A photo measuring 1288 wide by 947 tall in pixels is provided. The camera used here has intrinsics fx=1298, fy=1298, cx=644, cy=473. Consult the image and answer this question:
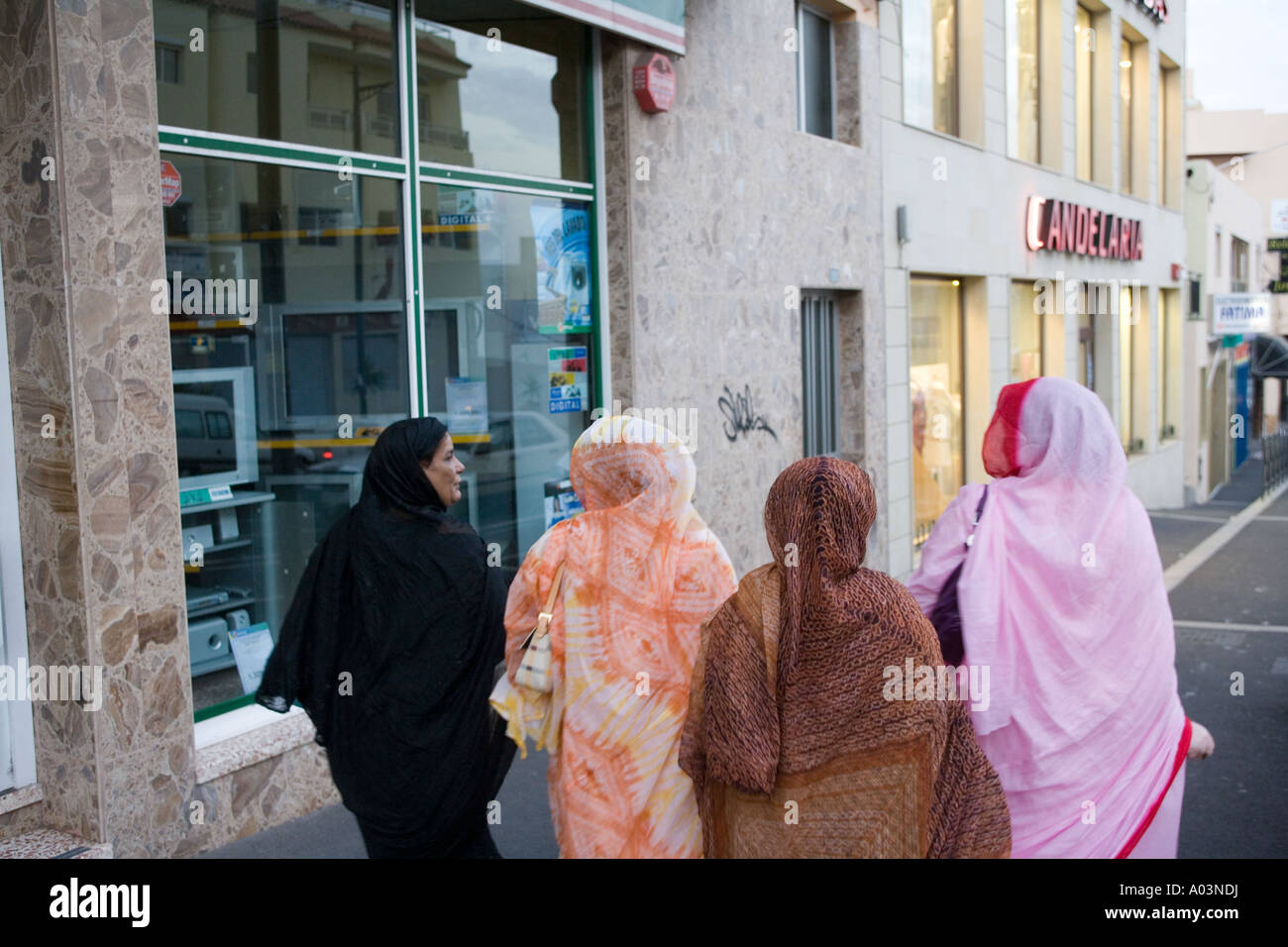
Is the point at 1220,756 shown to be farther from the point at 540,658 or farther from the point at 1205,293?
the point at 1205,293

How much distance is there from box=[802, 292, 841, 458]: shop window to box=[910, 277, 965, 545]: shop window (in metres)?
1.60

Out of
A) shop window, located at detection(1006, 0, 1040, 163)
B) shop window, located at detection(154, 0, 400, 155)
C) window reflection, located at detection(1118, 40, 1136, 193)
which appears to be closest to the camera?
shop window, located at detection(154, 0, 400, 155)

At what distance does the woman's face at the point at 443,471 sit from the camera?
3825 millimetres

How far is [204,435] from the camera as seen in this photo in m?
5.58

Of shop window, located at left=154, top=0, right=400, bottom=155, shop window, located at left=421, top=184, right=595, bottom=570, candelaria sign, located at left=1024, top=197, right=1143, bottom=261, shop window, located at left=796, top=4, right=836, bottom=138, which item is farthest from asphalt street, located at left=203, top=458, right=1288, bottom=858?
shop window, located at left=796, top=4, right=836, bottom=138

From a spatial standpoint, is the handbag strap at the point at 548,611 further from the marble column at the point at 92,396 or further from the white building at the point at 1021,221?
the white building at the point at 1021,221

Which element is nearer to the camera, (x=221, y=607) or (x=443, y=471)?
(x=443, y=471)

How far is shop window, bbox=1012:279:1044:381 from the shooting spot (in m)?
15.2

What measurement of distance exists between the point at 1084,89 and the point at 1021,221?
14.4 feet

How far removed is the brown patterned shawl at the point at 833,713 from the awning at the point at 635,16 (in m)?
4.56

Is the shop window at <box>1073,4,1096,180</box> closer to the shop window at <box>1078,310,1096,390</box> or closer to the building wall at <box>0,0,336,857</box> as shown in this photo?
the shop window at <box>1078,310,1096,390</box>

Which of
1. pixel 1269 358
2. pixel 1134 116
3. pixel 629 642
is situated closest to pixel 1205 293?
pixel 1134 116

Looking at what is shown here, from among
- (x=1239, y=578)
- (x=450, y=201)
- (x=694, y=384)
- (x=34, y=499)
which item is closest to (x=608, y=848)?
(x=34, y=499)
